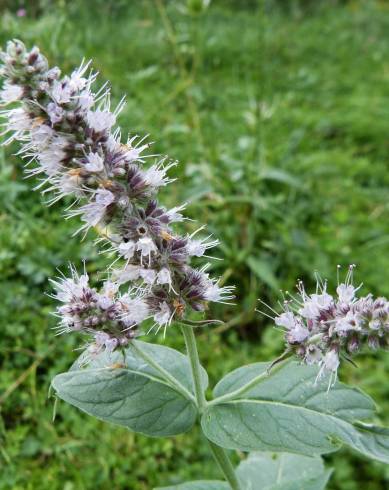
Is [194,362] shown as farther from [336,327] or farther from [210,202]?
[210,202]

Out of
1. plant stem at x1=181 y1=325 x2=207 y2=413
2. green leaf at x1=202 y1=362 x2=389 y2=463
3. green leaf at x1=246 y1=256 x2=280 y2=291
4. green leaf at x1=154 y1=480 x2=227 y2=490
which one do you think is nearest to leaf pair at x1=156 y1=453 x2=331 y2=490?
green leaf at x1=154 y1=480 x2=227 y2=490

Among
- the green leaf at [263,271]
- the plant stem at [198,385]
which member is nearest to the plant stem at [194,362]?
Answer: the plant stem at [198,385]

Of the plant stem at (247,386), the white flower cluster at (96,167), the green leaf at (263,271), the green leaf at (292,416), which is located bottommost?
the green leaf at (263,271)

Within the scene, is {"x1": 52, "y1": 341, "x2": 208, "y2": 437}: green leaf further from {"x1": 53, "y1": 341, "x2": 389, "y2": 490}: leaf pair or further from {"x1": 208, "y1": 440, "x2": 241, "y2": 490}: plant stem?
{"x1": 208, "y1": 440, "x2": 241, "y2": 490}: plant stem

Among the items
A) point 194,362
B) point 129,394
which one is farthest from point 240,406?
point 129,394

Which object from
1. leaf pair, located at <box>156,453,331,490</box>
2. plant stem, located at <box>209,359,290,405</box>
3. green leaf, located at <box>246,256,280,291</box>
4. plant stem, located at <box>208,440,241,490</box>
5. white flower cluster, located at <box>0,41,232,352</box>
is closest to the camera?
white flower cluster, located at <box>0,41,232,352</box>

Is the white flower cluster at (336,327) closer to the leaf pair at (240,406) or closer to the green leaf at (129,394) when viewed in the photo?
the leaf pair at (240,406)
